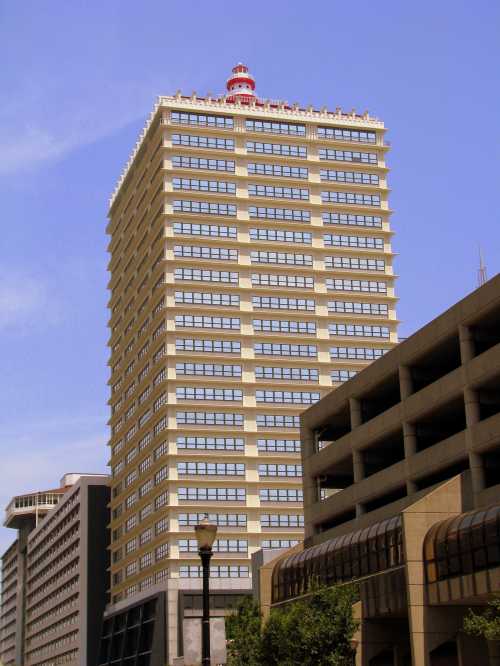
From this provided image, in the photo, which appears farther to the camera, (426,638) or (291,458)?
(291,458)

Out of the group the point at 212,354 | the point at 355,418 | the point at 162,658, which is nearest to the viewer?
the point at 355,418

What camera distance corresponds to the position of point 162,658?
11644 cm

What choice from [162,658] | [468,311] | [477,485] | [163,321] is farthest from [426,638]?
[163,321]

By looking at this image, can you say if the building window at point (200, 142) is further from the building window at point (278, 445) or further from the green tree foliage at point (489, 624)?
the green tree foliage at point (489, 624)

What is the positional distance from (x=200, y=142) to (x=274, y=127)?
9.25 meters

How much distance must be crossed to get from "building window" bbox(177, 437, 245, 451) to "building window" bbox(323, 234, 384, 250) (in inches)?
1015

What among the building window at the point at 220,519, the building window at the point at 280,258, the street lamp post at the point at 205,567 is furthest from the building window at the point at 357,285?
the street lamp post at the point at 205,567

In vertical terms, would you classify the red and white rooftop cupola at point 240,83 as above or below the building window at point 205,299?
above

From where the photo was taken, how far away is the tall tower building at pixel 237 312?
121 meters

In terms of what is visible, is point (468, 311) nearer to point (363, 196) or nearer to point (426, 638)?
point (426, 638)

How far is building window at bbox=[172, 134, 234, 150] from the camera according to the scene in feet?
425

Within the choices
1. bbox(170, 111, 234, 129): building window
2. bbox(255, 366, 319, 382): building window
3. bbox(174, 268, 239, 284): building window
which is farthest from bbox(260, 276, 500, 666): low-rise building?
bbox(170, 111, 234, 129): building window

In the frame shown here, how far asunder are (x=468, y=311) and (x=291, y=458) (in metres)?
62.5

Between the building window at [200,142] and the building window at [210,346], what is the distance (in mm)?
22533
